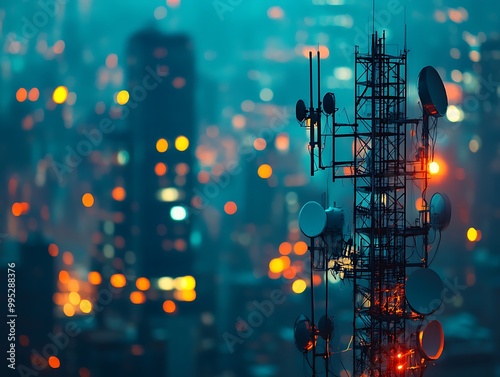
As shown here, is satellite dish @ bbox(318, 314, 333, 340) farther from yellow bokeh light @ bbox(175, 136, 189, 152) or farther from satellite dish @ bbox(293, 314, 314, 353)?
yellow bokeh light @ bbox(175, 136, 189, 152)

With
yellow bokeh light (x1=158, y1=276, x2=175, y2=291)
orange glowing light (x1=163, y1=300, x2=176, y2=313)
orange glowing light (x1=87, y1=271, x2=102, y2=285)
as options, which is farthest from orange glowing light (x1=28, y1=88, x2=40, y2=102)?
orange glowing light (x1=163, y1=300, x2=176, y2=313)

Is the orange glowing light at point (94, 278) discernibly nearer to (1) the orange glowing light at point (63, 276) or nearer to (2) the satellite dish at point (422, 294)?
(1) the orange glowing light at point (63, 276)

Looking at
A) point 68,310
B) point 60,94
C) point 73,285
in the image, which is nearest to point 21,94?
point 60,94

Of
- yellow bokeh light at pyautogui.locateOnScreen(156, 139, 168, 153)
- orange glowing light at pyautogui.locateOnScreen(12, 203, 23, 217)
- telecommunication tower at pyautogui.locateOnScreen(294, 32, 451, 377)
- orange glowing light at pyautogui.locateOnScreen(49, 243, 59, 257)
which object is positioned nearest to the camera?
telecommunication tower at pyautogui.locateOnScreen(294, 32, 451, 377)

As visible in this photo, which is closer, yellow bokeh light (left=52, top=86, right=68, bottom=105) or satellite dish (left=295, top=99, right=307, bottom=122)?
satellite dish (left=295, top=99, right=307, bottom=122)

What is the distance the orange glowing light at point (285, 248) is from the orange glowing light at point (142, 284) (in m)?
2.46

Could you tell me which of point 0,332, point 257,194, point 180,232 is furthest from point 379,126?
point 180,232

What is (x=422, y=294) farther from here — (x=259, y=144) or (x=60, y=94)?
(x=60, y=94)

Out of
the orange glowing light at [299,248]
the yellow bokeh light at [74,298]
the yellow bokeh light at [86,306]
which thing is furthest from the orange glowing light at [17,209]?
the orange glowing light at [299,248]

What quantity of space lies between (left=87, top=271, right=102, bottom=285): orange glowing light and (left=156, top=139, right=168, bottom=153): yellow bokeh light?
2.52m

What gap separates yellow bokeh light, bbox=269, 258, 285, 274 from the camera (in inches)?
516

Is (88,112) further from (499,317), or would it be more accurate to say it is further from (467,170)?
(499,317)

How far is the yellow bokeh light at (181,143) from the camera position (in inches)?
554

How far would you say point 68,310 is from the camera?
13.2 metres
